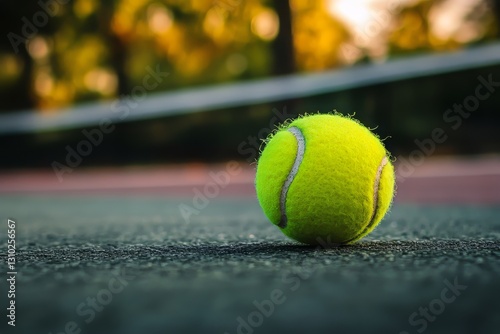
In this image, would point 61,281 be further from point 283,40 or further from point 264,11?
point 264,11

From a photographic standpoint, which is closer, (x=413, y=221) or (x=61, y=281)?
(x=61, y=281)

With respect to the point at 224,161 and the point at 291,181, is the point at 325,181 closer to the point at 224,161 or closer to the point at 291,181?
the point at 291,181

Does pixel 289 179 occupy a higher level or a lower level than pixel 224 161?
higher

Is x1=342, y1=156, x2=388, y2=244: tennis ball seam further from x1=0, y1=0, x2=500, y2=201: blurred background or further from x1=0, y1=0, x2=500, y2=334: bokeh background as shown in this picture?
x1=0, y1=0, x2=500, y2=201: blurred background

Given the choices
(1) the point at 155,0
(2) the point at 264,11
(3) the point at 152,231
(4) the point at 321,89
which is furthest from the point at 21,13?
(3) the point at 152,231

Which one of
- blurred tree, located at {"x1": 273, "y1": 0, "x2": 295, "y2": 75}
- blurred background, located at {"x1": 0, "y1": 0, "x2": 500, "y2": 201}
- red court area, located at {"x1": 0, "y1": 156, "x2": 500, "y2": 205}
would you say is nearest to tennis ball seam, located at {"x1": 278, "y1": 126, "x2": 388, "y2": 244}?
red court area, located at {"x1": 0, "y1": 156, "x2": 500, "y2": 205}

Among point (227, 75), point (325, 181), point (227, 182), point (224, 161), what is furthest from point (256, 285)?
point (227, 75)
